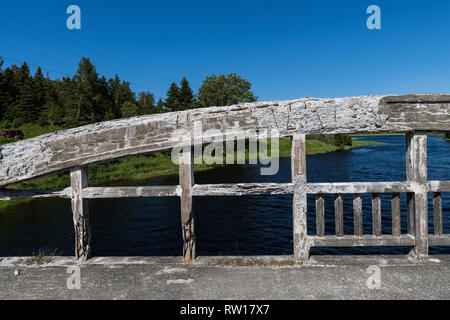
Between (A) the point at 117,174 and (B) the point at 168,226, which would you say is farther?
(A) the point at 117,174

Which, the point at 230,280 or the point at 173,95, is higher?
the point at 173,95

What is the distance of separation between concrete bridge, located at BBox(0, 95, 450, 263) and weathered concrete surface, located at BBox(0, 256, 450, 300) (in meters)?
0.41

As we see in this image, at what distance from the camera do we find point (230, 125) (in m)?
5.21

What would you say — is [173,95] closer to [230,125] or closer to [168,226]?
[168,226]

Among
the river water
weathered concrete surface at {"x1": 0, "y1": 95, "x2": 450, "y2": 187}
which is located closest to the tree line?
the river water

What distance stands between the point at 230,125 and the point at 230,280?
2.66m

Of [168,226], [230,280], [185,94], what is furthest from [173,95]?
[230,280]

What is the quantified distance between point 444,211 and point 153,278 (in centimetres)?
1889

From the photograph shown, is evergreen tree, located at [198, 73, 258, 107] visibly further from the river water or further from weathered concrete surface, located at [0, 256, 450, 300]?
weathered concrete surface, located at [0, 256, 450, 300]

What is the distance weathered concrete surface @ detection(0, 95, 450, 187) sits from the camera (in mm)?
5059

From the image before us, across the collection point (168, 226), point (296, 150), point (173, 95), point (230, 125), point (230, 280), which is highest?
point (173, 95)

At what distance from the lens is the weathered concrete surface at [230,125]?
506 cm

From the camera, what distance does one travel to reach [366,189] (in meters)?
5.11

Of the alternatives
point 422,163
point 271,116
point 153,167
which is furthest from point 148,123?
point 153,167
